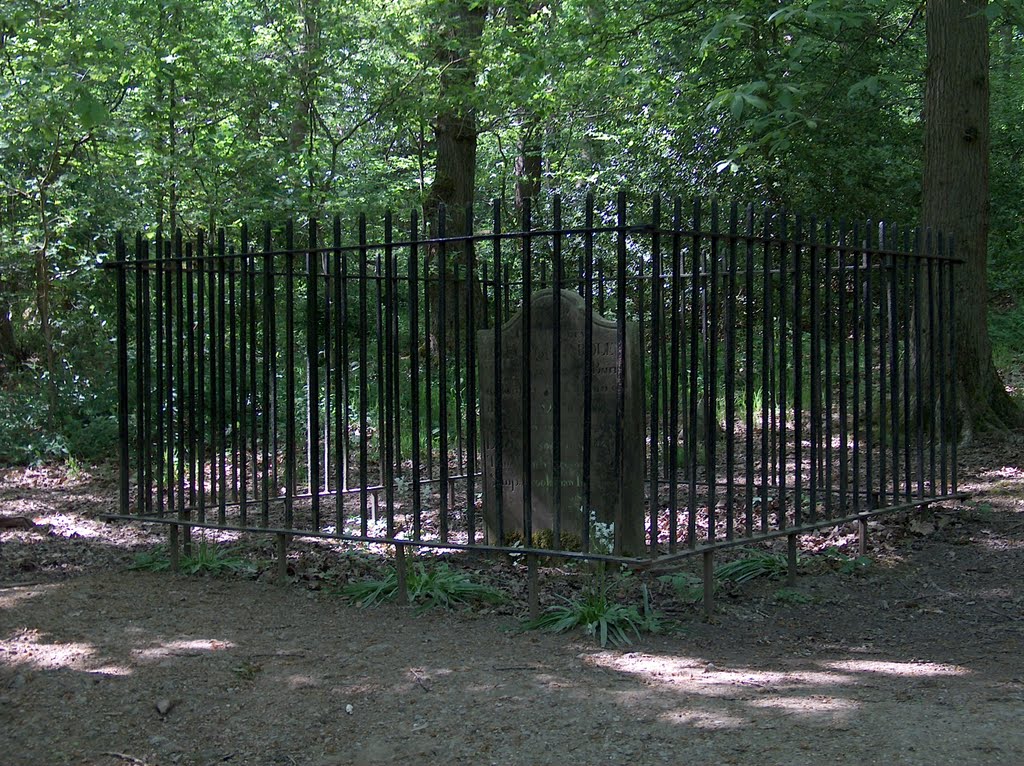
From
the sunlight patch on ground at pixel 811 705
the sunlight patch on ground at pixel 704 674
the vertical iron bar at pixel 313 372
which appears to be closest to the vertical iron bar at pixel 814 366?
the sunlight patch on ground at pixel 704 674

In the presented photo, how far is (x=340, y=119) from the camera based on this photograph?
15.6m

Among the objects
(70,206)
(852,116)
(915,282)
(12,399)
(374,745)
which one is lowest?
(374,745)

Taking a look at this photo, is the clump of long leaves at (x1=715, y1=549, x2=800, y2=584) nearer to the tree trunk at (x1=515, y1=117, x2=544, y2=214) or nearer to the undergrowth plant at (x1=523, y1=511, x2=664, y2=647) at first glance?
the undergrowth plant at (x1=523, y1=511, x2=664, y2=647)

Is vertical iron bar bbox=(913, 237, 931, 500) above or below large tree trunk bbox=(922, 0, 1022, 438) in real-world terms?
below

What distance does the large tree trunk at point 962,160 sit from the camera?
8695 mm

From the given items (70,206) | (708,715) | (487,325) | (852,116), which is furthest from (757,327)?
(708,715)

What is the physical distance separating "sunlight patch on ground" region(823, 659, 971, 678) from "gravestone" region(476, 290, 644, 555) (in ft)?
5.57

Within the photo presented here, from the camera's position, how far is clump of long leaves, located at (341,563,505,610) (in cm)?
571

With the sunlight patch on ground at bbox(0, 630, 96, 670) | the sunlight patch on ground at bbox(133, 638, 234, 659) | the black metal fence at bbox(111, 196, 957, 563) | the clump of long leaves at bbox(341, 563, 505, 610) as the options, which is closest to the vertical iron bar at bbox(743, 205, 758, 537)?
the black metal fence at bbox(111, 196, 957, 563)

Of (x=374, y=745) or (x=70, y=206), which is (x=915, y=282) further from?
(x=70, y=206)

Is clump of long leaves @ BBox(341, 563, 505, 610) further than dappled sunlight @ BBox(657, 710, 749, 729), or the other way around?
clump of long leaves @ BBox(341, 563, 505, 610)

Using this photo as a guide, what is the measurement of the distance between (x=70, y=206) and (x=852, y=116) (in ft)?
34.6

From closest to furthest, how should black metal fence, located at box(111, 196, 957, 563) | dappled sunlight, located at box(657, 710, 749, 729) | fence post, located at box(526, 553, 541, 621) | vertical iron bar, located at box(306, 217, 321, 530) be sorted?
dappled sunlight, located at box(657, 710, 749, 729), black metal fence, located at box(111, 196, 957, 563), fence post, located at box(526, 553, 541, 621), vertical iron bar, located at box(306, 217, 321, 530)

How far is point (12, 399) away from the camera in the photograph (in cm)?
1268
